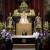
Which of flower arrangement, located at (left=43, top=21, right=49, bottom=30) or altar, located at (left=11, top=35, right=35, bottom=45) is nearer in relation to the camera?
altar, located at (left=11, top=35, right=35, bottom=45)

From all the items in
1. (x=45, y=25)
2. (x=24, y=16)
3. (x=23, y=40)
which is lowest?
(x=23, y=40)

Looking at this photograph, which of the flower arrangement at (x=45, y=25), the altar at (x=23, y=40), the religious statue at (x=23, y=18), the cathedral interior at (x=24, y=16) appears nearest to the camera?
the altar at (x=23, y=40)

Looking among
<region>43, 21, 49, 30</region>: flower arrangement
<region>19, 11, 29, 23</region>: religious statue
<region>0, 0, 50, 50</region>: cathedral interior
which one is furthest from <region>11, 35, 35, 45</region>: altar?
<region>19, 11, 29, 23</region>: religious statue

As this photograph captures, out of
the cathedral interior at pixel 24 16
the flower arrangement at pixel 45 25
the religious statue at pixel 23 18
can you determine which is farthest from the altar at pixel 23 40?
the religious statue at pixel 23 18

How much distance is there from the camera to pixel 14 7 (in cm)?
1636

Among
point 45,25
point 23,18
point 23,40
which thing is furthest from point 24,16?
point 23,40

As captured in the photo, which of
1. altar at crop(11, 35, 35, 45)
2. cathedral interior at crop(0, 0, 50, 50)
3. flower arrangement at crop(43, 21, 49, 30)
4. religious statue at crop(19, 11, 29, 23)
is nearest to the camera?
altar at crop(11, 35, 35, 45)

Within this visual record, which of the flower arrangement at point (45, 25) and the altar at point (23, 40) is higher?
the flower arrangement at point (45, 25)

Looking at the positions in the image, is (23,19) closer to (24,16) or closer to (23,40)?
(24,16)

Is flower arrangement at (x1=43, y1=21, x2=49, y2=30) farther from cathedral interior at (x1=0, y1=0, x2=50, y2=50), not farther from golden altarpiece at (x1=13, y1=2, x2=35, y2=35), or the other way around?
golden altarpiece at (x1=13, y1=2, x2=35, y2=35)

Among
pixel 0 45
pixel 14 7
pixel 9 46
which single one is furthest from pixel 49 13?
pixel 0 45

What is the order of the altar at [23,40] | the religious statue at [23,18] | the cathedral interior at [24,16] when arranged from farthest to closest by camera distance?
the religious statue at [23,18] → the cathedral interior at [24,16] → the altar at [23,40]

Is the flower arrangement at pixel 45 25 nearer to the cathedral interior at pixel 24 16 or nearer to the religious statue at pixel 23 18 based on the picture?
the cathedral interior at pixel 24 16

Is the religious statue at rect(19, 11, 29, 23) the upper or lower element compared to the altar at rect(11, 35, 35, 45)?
upper
